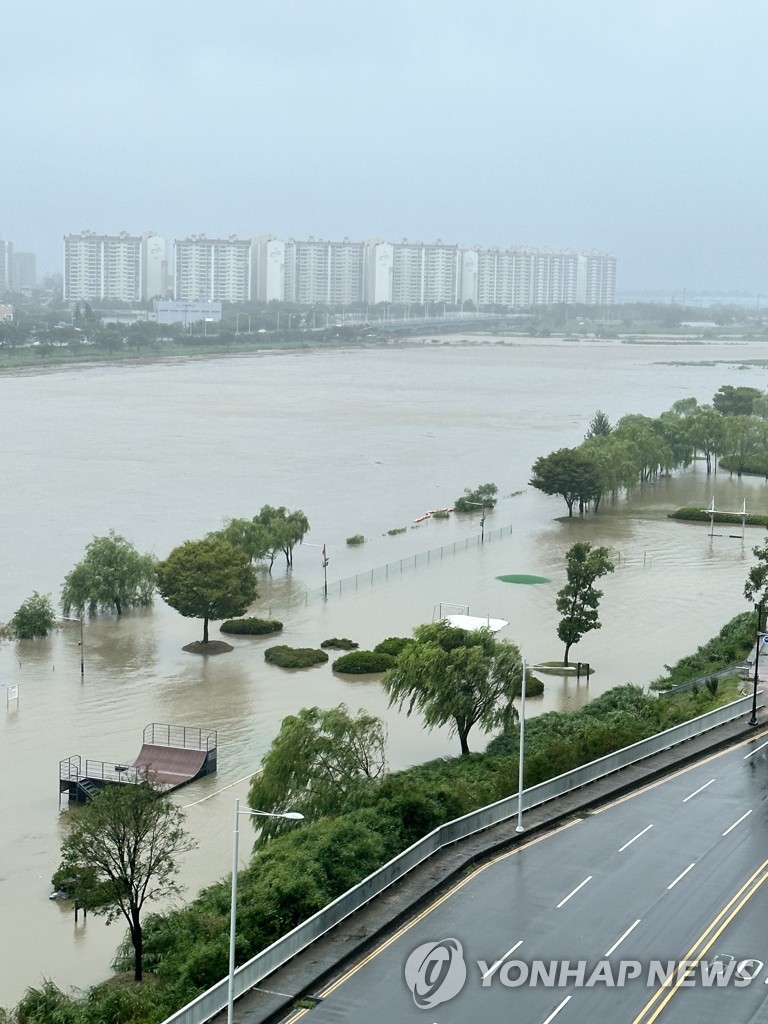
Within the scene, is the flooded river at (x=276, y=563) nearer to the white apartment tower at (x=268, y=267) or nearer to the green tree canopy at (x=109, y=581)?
the green tree canopy at (x=109, y=581)

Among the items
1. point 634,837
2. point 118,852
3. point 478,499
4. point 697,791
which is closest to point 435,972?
point 118,852

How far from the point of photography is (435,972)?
10109 mm

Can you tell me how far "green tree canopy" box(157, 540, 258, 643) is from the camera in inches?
920

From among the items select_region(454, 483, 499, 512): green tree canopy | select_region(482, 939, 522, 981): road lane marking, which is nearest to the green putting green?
select_region(454, 483, 499, 512): green tree canopy

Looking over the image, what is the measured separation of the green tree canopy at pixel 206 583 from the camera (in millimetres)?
23375

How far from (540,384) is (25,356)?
3024cm

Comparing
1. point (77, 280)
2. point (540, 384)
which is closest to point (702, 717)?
point (540, 384)

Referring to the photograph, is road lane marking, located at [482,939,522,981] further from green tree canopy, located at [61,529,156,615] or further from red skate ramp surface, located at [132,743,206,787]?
green tree canopy, located at [61,529,156,615]

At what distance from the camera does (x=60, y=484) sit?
39094 millimetres

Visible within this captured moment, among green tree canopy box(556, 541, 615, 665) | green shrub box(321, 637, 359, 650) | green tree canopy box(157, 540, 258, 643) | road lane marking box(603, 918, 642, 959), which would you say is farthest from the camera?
green tree canopy box(157, 540, 258, 643)

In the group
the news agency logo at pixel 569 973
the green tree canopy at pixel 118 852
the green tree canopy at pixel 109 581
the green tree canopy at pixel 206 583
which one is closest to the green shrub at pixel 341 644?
the green tree canopy at pixel 206 583

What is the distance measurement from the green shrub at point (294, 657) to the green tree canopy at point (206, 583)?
1.21 metres

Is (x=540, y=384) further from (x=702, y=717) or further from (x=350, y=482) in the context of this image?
(x=702, y=717)

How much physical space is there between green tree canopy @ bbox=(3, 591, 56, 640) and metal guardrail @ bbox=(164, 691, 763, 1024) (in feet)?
37.7
